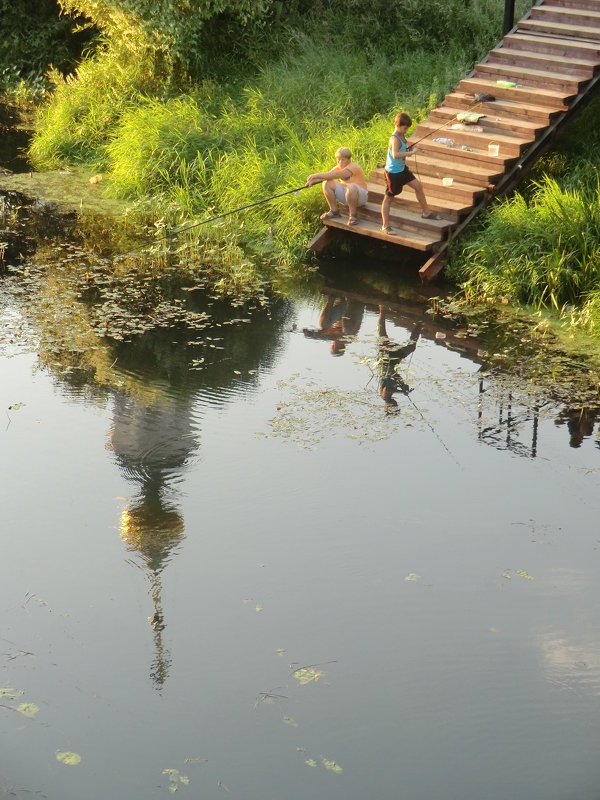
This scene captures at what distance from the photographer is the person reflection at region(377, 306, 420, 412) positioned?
30.0 ft

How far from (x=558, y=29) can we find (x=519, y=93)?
139cm

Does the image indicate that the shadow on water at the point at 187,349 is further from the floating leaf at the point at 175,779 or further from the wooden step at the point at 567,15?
the wooden step at the point at 567,15

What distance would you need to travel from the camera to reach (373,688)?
5688 millimetres

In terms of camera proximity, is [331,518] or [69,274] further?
[69,274]

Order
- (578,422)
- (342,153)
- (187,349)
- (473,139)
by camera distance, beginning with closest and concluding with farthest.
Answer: (578,422) → (187,349) → (342,153) → (473,139)

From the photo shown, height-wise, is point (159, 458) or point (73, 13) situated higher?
point (73, 13)

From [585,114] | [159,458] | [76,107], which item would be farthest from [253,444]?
[76,107]

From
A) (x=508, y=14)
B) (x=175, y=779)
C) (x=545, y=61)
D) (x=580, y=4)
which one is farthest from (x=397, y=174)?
(x=175, y=779)

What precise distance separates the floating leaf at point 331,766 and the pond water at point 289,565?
0.02 meters

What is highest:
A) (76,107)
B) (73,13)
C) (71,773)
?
(73,13)

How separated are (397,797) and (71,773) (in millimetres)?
1523

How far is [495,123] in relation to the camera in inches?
491

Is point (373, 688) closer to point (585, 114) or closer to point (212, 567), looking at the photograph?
point (212, 567)

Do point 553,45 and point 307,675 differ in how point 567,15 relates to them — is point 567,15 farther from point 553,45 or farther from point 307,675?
point 307,675
